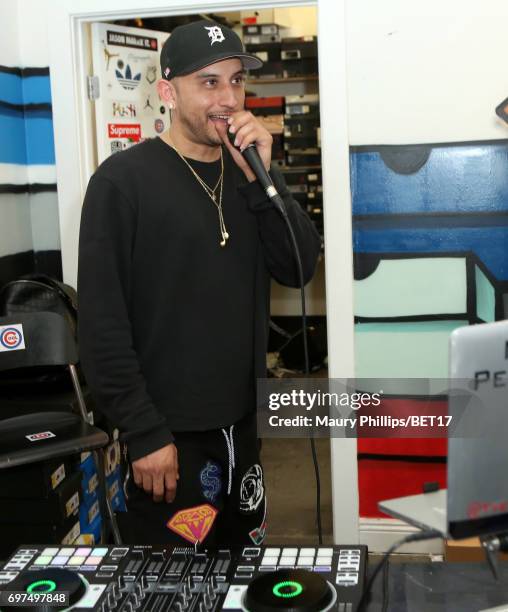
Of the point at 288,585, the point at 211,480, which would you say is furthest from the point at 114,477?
the point at 288,585

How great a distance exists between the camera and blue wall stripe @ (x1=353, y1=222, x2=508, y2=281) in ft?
9.55

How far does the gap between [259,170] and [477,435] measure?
0.92 m

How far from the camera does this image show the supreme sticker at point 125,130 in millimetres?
3498

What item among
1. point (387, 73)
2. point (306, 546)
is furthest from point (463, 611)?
point (387, 73)

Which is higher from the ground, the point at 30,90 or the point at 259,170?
the point at 30,90

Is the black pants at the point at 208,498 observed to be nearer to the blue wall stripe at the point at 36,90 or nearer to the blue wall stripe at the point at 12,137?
the blue wall stripe at the point at 12,137

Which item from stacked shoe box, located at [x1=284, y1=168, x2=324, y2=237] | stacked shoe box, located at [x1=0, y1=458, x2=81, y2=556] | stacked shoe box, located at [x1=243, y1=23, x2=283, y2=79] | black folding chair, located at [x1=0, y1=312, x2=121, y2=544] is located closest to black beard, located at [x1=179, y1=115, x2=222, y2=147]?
black folding chair, located at [x1=0, y1=312, x2=121, y2=544]

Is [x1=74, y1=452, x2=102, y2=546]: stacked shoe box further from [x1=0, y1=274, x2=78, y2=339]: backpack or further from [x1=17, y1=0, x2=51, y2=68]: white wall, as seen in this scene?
[x1=17, y1=0, x2=51, y2=68]: white wall

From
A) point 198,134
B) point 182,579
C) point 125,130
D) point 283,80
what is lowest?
point 182,579

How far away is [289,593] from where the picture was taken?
104 centimetres

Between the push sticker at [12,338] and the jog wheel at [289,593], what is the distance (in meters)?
1.87

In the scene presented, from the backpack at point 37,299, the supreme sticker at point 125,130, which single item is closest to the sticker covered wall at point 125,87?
the supreme sticker at point 125,130

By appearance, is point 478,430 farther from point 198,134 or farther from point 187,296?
point 198,134

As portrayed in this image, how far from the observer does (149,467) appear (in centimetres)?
166
